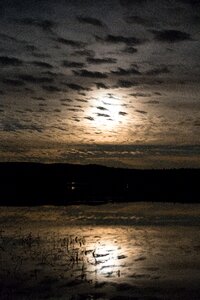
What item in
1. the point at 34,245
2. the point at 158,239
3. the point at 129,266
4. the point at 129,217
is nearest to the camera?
the point at 129,266

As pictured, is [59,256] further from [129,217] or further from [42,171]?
[42,171]

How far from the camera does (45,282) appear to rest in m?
14.2

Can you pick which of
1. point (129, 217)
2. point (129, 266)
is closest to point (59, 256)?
point (129, 266)

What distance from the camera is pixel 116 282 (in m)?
14.2

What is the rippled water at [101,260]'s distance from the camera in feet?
43.7

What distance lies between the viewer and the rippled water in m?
13.3

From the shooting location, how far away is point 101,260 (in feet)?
57.3

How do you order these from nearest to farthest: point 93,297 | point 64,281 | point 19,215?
1. point 93,297
2. point 64,281
3. point 19,215

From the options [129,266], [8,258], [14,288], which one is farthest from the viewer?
[8,258]

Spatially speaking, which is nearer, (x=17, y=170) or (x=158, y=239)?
(x=158, y=239)

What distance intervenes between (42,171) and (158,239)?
155m

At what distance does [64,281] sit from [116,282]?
1626mm

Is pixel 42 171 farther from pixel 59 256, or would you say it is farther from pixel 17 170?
pixel 59 256

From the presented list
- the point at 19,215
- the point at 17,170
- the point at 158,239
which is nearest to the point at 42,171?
the point at 17,170
